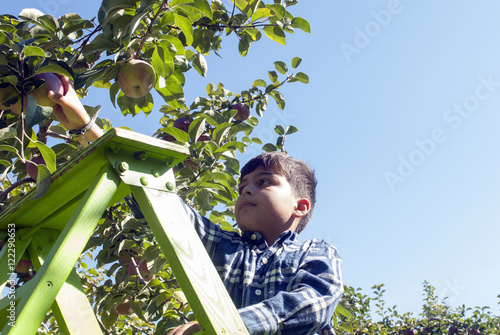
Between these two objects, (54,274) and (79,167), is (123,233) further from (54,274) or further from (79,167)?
(54,274)

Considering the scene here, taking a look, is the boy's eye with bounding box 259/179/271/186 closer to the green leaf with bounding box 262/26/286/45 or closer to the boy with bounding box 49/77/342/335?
the boy with bounding box 49/77/342/335

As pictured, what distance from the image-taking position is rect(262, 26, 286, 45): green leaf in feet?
6.44

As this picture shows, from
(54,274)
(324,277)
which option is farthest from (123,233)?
(54,274)

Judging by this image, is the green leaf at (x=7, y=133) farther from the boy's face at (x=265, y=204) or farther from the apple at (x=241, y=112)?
the apple at (x=241, y=112)

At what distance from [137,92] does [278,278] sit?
83cm

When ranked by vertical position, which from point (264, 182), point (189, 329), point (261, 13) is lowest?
point (189, 329)

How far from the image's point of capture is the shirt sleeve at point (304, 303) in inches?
39.5

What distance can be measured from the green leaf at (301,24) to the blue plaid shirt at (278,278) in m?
0.95

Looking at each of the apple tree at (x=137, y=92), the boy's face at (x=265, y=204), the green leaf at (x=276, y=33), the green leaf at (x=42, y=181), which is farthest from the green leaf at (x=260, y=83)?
the green leaf at (x=42, y=181)

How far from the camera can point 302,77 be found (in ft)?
8.22

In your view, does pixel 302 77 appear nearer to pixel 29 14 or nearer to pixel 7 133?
pixel 29 14

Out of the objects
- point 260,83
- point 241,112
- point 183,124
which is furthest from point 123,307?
point 260,83

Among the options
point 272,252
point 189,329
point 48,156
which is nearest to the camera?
point 189,329

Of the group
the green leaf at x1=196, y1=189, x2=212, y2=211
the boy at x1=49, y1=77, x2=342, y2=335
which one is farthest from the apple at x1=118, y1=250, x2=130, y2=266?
the boy at x1=49, y1=77, x2=342, y2=335
